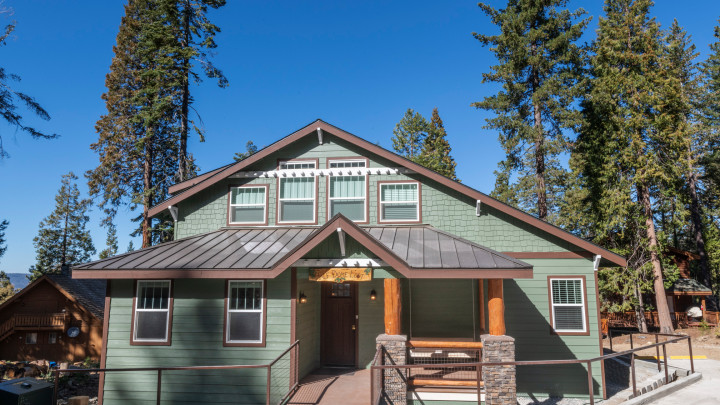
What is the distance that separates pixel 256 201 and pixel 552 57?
17.5 metres

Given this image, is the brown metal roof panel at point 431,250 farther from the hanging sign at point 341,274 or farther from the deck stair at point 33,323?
the deck stair at point 33,323

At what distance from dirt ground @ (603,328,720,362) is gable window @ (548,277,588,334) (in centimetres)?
776

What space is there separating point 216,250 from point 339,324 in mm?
3932

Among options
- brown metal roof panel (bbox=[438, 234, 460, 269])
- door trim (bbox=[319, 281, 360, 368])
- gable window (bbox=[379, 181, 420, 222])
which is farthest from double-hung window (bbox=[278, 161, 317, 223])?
brown metal roof panel (bbox=[438, 234, 460, 269])

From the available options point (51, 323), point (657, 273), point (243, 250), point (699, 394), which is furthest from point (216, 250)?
point (657, 273)

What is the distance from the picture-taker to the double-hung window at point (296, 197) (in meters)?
12.3

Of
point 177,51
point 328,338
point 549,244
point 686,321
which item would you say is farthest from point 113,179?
point 686,321

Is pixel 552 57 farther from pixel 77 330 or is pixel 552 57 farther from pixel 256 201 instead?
pixel 77 330

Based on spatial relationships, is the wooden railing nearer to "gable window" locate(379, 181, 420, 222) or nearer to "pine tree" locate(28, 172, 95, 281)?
"gable window" locate(379, 181, 420, 222)

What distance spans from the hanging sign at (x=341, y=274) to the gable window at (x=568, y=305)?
5.12m

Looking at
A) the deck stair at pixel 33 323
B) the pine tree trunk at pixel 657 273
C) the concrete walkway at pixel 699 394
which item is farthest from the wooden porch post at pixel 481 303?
the deck stair at pixel 33 323

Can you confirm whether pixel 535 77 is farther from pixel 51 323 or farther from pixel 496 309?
pixel 51 323

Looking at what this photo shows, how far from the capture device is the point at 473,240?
37.3ft

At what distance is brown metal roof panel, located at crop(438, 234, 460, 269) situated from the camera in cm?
889
